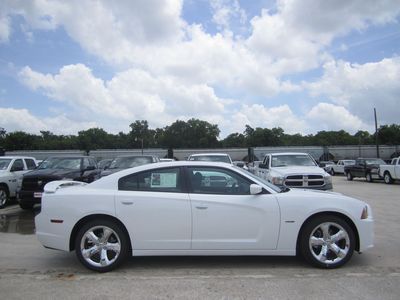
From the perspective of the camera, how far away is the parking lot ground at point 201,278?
14.3 feet

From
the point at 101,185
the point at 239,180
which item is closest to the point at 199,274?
the point at 239,180

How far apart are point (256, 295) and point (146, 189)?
2.14m

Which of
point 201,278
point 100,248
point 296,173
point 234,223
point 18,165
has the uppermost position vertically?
point 18,165

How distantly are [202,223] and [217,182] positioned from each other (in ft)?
2.12

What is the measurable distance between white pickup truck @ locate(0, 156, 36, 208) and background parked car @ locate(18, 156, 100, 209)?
1.27 metres

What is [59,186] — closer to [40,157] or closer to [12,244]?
[12,244]

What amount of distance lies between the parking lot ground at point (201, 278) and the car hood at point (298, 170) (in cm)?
453

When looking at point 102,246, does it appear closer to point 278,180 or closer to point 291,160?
point 278,180

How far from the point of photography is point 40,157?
4638cm

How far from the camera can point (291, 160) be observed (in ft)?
42.6

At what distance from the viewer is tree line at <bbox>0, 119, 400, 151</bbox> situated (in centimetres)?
11175

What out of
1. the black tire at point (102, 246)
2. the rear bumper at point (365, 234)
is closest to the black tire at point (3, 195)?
the black tire at point (102, 246)

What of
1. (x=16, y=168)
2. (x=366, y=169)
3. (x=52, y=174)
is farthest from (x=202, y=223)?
(x=366, y=169)

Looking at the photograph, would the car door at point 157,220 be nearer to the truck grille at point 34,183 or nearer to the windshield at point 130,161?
the truck grille at point 34,183
